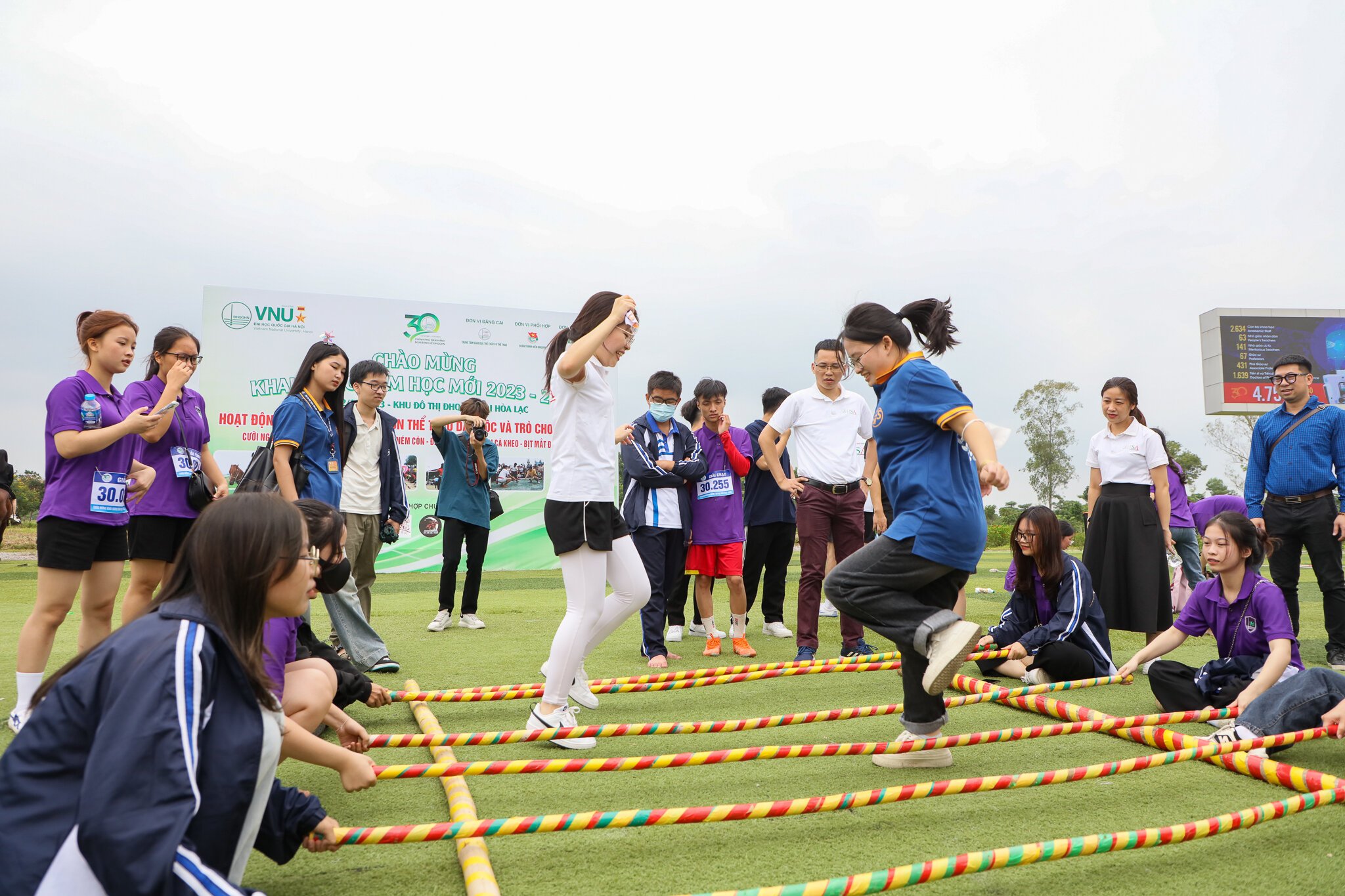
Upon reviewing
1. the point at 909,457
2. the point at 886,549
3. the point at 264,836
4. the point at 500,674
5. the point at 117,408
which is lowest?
the point at 500,674

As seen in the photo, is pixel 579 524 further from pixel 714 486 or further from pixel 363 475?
pixel 714 486

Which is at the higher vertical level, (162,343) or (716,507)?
(162,343)

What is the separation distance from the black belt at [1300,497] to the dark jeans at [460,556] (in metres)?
5.28

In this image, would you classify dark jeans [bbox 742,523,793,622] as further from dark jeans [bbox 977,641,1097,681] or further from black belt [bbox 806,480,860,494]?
dark jeans [bbox 977,641,1097,681]

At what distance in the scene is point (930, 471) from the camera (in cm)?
311

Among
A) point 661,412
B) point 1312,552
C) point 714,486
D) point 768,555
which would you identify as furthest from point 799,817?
point 1312,552

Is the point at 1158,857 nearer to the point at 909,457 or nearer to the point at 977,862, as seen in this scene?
the point at 977,862

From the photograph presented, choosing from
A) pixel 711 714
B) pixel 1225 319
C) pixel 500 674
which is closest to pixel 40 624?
pixel 500 674

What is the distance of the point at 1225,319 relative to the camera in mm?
24562

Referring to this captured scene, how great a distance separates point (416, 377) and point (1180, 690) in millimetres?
10736

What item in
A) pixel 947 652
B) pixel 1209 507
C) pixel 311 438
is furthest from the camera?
pixel 1209 507

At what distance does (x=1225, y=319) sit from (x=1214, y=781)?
84.8 ft

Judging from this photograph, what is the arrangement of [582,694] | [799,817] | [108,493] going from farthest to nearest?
[582,694]
[108,493]
[799,817]

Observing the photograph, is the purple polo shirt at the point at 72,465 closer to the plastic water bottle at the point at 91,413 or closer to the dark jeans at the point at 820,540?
the plastic water bottle at the point at 91,413
